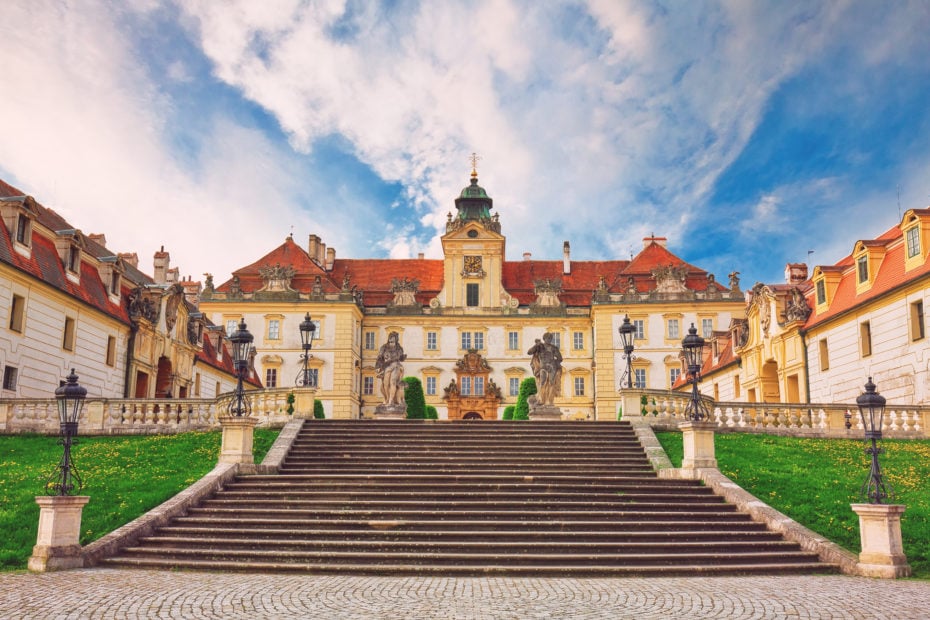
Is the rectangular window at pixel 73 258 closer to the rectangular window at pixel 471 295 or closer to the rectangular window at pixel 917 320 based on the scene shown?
the rectangular window at pixel 917 320

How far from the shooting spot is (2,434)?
2273cm

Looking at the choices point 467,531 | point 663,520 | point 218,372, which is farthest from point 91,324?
point 663,520

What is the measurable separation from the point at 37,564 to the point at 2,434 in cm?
1220

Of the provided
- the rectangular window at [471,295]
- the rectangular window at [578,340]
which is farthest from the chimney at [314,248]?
the rectangular window at [578,340]

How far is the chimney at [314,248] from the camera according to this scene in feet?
214

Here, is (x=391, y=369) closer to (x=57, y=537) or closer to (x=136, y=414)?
(x=136, y=414)

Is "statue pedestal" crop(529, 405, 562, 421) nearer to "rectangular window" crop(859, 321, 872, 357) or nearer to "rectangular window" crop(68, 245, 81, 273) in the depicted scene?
"rectangular window" crop(859, 321, 872, 357)

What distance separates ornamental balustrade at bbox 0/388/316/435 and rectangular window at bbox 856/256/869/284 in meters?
19.3

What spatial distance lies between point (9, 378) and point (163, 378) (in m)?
11.9

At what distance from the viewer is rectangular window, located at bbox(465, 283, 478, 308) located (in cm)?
5981

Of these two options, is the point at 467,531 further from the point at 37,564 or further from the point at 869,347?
the point at 869,347

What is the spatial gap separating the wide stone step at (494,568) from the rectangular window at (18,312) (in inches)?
625

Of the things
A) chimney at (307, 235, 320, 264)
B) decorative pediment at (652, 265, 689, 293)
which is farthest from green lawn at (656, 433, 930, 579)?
chimney at (307, 235, 320, 264)

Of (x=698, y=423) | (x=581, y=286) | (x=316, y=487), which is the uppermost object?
(x=581, y=286)
